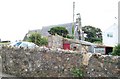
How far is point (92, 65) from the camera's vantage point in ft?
23.8

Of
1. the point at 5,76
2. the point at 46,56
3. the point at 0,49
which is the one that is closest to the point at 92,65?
the point at 46,56

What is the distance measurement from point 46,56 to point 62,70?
80 cm

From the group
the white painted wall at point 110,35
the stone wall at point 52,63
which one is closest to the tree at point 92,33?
the white painted wall at point 110,35

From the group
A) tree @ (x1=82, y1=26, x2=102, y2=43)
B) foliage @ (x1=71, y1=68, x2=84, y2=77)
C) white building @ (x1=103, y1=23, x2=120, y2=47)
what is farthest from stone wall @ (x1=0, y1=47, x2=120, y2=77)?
tree @ (x1=82, y1=26, x2=102, y2=43)

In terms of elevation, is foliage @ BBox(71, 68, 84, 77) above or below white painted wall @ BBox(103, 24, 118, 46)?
below

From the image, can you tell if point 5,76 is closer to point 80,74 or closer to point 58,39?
point 80,74

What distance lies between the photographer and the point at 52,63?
8133 millimetres

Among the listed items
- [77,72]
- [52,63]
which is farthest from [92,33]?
[77,72]

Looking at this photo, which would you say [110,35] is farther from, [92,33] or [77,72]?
[77,72]

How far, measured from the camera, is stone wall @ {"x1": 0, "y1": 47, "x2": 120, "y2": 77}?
704 cm

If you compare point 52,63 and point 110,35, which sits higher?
point 110,35

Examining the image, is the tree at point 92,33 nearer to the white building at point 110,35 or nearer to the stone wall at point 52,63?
the white building at point 110,35

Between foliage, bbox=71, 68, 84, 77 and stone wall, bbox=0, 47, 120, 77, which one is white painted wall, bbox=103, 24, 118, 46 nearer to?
stone wall, bbox=0, 47, 120, 77

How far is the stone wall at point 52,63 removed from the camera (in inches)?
277
